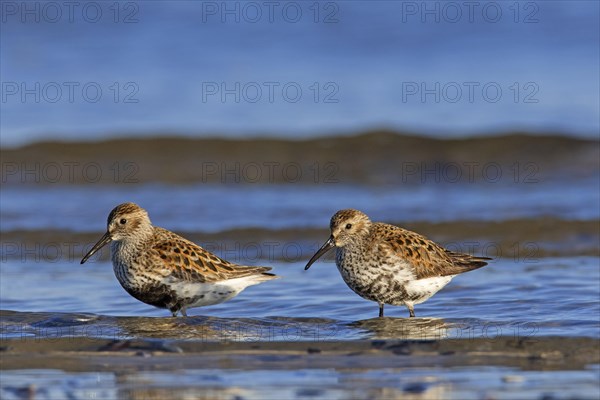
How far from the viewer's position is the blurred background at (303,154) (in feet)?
28.8

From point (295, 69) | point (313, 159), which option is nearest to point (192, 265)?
point (313, 159)

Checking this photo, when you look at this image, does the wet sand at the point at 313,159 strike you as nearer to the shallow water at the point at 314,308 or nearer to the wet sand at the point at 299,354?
the shallow water at the point at 314,308

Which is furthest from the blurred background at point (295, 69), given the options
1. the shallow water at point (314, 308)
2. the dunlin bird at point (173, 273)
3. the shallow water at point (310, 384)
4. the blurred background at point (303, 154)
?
the shallow water at point (310, 384)

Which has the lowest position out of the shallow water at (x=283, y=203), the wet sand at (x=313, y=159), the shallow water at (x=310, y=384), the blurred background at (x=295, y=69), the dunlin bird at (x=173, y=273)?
the shallow water at (x=310, y=384)

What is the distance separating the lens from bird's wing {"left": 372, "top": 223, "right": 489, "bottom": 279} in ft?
29.7

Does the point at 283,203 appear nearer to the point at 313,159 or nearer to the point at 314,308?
the point at 313,159

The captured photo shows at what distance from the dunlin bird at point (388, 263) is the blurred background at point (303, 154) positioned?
10.3 inches

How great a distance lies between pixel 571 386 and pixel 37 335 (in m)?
3.95

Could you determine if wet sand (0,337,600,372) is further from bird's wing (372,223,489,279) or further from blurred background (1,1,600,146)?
blurred background (1,1,600,146)

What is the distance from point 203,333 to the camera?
8008mm

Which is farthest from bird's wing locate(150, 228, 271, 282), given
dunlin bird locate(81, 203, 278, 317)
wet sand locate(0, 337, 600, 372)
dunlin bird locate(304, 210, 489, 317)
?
wet sand locate(0, 337, 600, 372)

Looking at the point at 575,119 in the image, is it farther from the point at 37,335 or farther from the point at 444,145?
the point at 37,335

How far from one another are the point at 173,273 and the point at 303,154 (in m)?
8.23

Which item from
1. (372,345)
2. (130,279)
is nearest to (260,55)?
(130,279)
